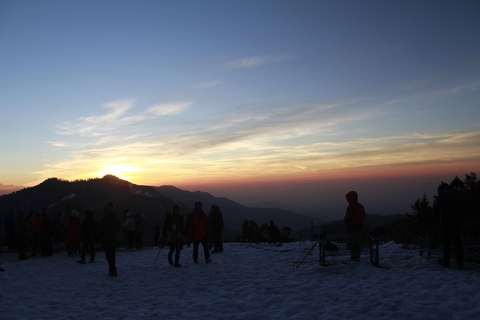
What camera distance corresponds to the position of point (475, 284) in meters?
7.46

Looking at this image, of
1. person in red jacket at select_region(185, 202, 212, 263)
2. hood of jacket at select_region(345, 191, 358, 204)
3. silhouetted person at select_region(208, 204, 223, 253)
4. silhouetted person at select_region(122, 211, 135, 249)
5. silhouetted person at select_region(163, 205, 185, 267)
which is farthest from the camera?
silhouetted person at select_region(122, 211, 135, 249)

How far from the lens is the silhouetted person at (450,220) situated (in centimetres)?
927

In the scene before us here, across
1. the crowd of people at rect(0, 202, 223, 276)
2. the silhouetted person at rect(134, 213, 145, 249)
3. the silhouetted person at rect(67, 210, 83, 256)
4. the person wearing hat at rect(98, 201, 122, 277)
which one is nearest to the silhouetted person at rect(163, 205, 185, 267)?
the crowd of people at rect(0, 202, 223, 276)

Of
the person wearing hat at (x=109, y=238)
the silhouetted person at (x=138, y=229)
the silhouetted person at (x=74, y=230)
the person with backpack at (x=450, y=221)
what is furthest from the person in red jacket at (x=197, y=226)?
the silhouetted person at (x=138, y=229)

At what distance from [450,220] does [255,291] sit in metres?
5.74

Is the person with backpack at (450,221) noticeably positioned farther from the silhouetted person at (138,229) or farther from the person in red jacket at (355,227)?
the silhouetted person at (138,229)

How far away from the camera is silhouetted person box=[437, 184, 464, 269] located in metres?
9.27

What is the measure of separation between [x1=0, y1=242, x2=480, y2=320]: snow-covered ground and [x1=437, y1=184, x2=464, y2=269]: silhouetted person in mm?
377

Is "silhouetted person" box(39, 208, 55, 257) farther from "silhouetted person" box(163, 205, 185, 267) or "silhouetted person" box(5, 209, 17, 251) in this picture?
"silhouetted person" box(163, 205, 185, 267)

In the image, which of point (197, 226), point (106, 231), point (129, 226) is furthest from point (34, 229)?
point (197, 226)

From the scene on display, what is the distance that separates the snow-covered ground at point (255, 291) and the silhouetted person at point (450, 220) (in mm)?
377

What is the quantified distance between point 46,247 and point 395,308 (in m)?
16.1

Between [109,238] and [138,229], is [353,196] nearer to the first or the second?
[109,238]

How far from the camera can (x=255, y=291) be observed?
27.1 feet
